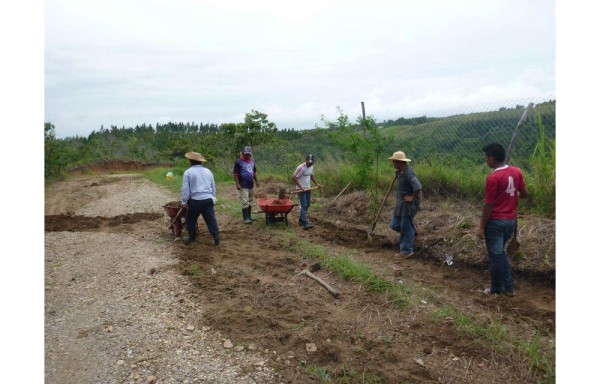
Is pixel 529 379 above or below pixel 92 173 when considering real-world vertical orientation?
below

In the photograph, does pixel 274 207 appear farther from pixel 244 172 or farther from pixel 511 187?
pixel 511 187

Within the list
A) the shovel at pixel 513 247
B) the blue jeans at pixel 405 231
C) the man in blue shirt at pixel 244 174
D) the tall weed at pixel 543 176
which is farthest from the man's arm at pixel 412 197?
the man in blue shirt at pixel 244 174

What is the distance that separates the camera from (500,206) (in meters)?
5.15

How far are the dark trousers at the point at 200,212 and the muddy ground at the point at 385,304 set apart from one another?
1.12 feet

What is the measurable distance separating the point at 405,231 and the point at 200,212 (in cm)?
358

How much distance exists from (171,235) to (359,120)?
182 inches

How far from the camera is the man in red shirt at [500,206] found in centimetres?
503

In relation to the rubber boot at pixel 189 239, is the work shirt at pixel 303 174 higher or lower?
higher

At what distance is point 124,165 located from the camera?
34156 mm

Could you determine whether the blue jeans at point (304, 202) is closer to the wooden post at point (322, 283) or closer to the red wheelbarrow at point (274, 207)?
the red wheelbarrow at point (274, 207)

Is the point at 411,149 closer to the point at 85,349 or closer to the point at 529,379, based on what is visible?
the point at 529,379

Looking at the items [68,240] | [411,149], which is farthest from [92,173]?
[411,149]

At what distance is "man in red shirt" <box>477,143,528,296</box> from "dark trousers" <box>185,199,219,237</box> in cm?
450

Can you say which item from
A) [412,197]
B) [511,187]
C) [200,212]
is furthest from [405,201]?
[200,212]
